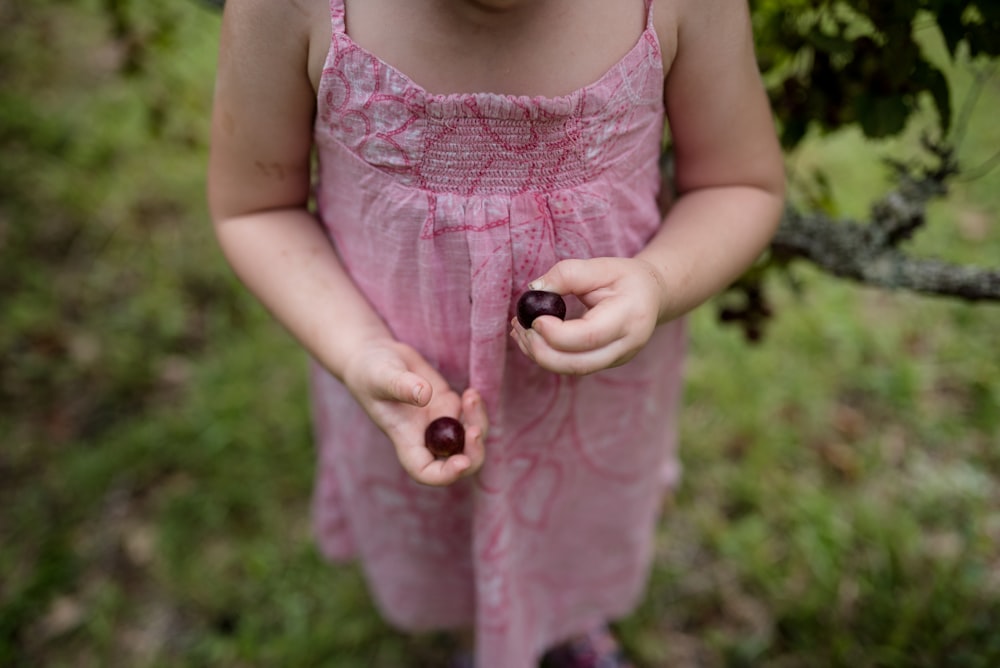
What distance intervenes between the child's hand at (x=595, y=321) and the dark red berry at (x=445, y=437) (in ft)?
0.52

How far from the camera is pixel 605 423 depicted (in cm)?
134

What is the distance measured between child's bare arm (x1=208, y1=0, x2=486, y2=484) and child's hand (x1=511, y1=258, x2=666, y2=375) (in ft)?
0.52

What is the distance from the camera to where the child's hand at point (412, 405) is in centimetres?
97

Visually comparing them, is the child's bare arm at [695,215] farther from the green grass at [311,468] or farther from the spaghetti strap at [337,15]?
the green grass at [311,468]

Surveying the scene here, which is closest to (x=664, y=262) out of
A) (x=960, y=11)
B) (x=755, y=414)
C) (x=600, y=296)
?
(x=600, y=296)

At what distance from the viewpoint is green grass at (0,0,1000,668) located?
1983mm

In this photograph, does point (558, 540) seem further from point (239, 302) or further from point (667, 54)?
point (239, 302)

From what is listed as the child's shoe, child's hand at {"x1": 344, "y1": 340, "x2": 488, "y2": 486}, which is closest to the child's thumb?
child's hand at {"x1": 344, "y1": 340, "x2": 488, "y2": 486}

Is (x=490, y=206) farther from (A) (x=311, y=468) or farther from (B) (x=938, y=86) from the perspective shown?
(A) (x=311, y=468)

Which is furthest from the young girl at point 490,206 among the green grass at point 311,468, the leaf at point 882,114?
the green grass at point 311,468

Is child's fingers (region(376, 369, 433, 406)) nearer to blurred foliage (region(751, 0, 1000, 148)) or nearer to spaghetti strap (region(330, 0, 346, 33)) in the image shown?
spaghetti strap (region(330, 0, 346, 33))

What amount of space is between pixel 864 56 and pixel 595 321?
686 mm

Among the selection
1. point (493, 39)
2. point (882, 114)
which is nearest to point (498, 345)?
point (493, 39)

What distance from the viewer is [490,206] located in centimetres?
100
